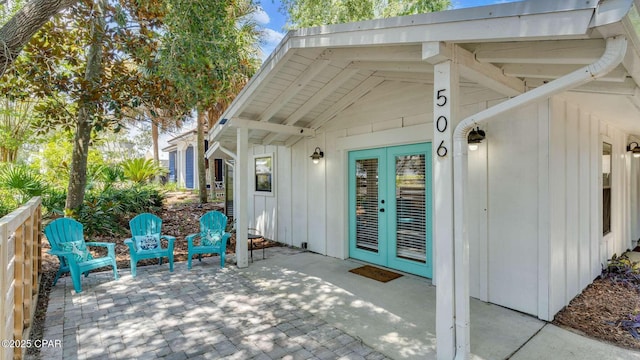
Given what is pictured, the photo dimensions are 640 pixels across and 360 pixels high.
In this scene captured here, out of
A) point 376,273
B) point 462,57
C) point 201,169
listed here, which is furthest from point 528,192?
point 201,169

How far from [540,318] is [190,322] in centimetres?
374

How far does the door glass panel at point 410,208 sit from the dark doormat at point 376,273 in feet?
1.14

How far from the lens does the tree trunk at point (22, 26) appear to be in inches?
143

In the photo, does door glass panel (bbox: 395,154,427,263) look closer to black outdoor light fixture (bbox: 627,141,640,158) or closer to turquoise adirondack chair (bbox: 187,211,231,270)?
turquoise adirondack chair (bbox: 187,211,231,270)

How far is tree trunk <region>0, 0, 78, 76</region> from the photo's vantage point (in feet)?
11.9

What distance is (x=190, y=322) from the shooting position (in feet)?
10.6

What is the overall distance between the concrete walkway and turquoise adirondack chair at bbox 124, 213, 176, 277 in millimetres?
329

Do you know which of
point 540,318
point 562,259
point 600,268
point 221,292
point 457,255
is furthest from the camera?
point 600,268

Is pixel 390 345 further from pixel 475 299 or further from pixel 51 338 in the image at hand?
pixel 51 338

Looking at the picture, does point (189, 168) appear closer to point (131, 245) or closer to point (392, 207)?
point (131, 245)

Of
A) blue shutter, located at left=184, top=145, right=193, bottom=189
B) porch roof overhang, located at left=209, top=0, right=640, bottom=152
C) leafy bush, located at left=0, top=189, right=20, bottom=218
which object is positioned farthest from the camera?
blue shutter, located at left=184, top=145, right=193, bottom=189

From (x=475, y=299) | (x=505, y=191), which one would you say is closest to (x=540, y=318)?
(x=475, y=299)

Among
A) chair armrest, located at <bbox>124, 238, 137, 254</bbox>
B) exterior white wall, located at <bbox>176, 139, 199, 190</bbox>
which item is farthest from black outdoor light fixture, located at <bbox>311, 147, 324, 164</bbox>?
exterior white wall, located at <bbox>176, 139, 199, 190</bbox>

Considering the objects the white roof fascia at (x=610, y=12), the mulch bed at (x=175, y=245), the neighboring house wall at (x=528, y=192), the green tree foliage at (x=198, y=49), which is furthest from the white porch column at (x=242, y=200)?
the white roof fascia at (x=610, y=12)
